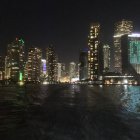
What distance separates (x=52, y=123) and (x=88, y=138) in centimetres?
1110

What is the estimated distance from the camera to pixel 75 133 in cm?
3272

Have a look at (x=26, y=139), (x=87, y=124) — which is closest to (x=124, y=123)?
(x=87, y=124)

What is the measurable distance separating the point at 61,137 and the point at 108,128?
23.1ft

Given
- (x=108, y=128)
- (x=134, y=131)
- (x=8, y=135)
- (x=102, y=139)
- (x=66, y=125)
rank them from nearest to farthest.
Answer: (x=102, y=139)
(x=8, y=135)
(x=134, y=131)
(x=108, y=128)
(x=66, y=125)

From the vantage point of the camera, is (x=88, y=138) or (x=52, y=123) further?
(x=52, y=123)

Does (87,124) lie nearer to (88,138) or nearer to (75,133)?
(75,133)

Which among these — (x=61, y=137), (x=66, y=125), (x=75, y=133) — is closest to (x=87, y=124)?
(x=66, y=125)

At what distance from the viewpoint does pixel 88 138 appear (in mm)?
29750

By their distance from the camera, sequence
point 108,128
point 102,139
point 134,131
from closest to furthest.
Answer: point 102,139 < point 134,131 < point 108,128

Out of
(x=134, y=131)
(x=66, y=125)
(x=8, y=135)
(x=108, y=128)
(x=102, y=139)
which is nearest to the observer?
(x=102, y=139)

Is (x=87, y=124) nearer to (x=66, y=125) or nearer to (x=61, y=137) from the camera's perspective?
(x=66, y=125)

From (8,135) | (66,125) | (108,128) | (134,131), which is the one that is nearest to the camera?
(8,135)

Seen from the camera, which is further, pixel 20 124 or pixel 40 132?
pixel 20 124

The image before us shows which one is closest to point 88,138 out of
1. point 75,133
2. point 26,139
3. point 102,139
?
point 102,139
